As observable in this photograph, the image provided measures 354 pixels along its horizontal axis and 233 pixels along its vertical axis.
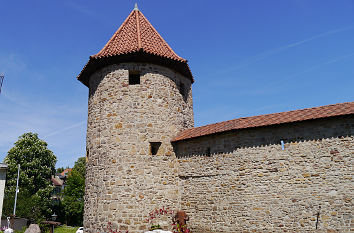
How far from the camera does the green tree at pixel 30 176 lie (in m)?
24.1

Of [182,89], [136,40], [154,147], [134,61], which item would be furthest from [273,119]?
[136,40]

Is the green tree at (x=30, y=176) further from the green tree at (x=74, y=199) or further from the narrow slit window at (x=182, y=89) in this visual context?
the narrow slit window at (x=182, y=89)

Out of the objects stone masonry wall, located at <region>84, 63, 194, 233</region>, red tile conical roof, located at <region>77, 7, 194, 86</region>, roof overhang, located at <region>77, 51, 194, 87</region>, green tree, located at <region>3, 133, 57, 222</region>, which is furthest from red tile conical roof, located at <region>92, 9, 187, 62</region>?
green tree, located at <region>3, 133, 57, 222</region>

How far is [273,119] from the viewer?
408 inches

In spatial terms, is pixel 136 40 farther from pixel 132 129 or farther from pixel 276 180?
pixel 276 180

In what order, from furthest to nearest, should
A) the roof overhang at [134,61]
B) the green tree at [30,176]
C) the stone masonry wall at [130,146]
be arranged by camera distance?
1. the green tree at [30,176]
2. the roof overhang at [134,61]
3. the stone masonry wall at [130,146]

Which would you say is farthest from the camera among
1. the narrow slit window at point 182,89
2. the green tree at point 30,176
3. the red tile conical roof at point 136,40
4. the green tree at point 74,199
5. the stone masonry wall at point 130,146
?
the green tree at point 74,199

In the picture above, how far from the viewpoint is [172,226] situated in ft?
37.1

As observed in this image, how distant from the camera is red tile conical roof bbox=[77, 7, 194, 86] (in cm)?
1246

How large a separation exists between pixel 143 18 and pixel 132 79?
3560 mm

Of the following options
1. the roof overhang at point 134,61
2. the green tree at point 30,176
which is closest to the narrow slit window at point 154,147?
the roof overhang at point 134,61

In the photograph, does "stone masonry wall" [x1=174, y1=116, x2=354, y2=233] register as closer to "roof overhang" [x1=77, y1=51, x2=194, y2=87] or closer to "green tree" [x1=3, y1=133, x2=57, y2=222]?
"roof overhang" [x1=77, y1=51, x2=194, y2=87]

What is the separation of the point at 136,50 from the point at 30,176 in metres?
19.6

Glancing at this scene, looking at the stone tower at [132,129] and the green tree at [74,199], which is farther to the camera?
the green tree at [74,199]
